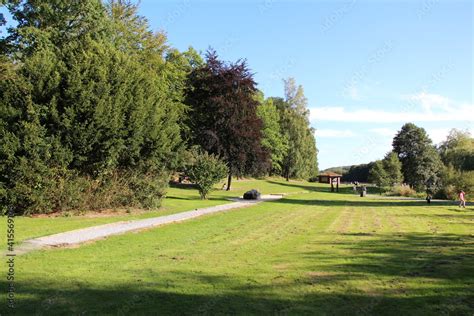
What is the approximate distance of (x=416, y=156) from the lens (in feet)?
239

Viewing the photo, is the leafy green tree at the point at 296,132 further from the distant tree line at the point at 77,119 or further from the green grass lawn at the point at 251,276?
the green grass lawn at the point at 251,276

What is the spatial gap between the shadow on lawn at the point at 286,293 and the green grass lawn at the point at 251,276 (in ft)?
0.05

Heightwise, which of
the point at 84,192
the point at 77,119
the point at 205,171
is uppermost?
the point at 77,119

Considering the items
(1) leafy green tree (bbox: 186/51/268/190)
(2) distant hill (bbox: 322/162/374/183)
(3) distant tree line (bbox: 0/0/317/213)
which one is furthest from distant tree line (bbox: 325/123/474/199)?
(3) distant tree line (bbox: 0/0/317/213)

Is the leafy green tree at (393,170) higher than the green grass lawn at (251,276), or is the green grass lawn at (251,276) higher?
the leafy green tree at (393,170)

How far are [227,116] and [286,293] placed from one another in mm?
35612

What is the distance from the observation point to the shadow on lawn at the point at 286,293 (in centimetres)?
545

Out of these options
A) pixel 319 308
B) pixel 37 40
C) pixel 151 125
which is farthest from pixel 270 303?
pixel 37 40

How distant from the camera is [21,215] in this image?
17078 millimetres

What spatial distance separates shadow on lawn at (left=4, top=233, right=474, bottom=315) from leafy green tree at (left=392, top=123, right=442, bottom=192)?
6472 cm

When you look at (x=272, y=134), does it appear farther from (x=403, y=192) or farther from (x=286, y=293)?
(x=286, y=293)

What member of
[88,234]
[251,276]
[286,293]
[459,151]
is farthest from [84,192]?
[459,151]

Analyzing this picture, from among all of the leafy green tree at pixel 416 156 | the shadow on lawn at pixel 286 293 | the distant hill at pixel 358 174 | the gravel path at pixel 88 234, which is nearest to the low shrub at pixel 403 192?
the leafy green tree at pixel 416 156

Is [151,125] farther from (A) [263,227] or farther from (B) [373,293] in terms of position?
(B) [373,293]
